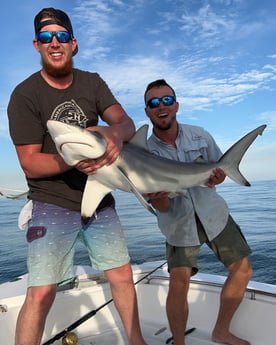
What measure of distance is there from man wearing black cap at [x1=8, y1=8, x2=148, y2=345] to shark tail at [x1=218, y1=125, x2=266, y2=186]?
994 millimetres

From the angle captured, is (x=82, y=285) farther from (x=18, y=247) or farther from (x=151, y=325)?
(x=18, y=247)

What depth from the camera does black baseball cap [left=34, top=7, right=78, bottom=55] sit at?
2.78 metres

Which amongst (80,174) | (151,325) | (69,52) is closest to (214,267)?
(151,325)

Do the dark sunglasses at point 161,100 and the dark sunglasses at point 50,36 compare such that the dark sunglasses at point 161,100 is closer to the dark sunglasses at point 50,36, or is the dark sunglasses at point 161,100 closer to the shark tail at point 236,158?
the shark tail at point 236,158

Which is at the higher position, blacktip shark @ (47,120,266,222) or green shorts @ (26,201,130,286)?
blacktip shark @ (47,120,266,222)

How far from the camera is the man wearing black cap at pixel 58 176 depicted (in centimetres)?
273

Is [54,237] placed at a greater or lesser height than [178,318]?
greater

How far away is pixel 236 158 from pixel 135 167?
1059 mm

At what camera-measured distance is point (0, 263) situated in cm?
1028

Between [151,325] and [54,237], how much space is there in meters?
2.06

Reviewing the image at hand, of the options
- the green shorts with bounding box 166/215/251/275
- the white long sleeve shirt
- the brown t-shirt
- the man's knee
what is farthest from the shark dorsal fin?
the man's knee

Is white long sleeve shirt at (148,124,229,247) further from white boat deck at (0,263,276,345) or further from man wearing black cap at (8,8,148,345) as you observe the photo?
white boat deck at (0,263,276,345)

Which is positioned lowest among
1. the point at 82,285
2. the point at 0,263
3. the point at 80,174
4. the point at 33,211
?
the point at 0,263

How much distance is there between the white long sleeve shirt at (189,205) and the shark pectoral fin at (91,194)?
38.1 inches
